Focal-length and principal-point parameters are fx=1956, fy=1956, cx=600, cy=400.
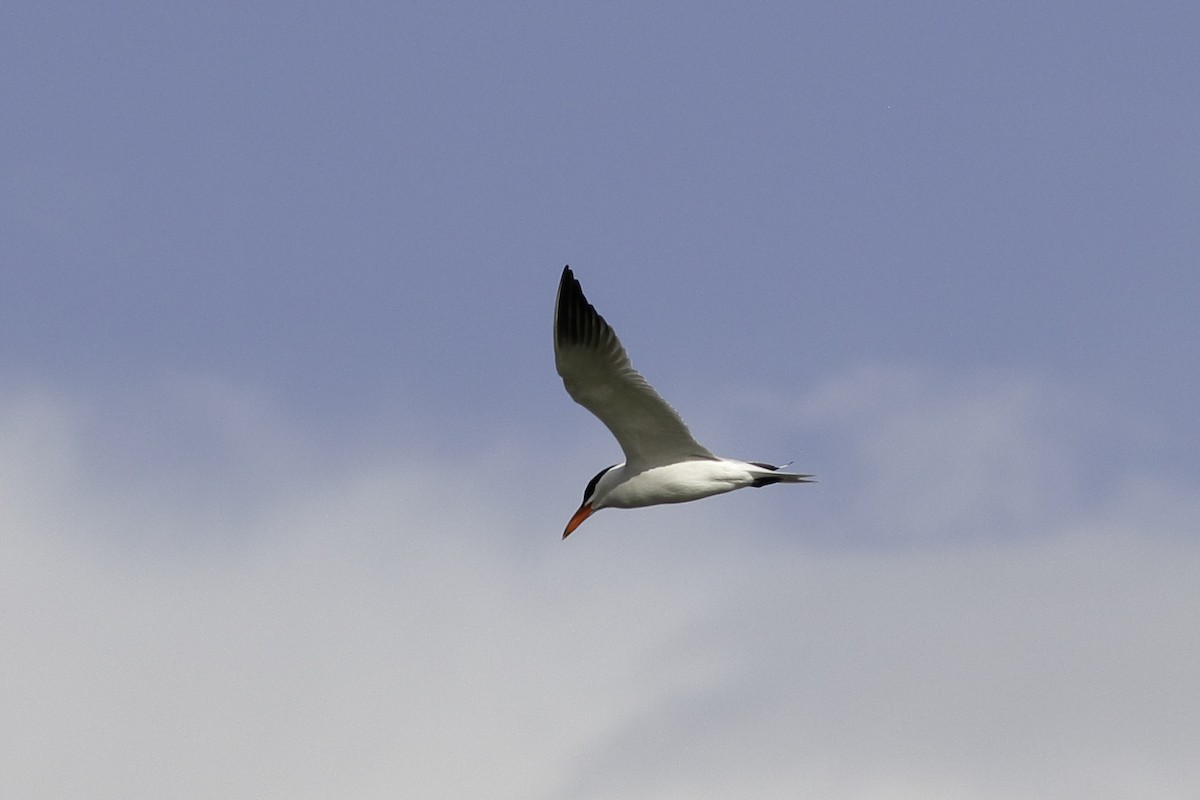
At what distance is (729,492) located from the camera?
21.6 meters

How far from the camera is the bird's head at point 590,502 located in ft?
73.3

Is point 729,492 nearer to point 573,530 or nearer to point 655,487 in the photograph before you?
point 655,487

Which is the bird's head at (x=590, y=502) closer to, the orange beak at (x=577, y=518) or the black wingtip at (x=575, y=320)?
the orange beak at (x=577, y=518)

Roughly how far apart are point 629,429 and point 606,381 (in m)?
0.91

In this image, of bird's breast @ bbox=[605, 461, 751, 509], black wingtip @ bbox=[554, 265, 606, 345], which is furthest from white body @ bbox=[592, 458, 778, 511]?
black wingtip @ bbox=[554, 265, 606, 345]

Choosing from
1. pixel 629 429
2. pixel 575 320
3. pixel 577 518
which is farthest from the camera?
pixel 577 518

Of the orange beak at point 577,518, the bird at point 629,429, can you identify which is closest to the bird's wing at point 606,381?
the bird at point 629,429

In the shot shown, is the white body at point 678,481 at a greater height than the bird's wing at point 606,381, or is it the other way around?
the bird's wing at point 606,381

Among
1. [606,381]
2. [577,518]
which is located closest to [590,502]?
[577,518]

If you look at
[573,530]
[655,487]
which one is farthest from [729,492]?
[573,530]

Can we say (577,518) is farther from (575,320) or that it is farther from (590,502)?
(575,320)

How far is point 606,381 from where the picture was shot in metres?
20.6

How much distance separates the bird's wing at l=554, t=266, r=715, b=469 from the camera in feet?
66.8

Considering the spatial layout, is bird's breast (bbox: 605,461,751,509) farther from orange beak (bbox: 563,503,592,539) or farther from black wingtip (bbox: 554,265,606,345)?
black wingtip (bbox: 554,265,606,345)
